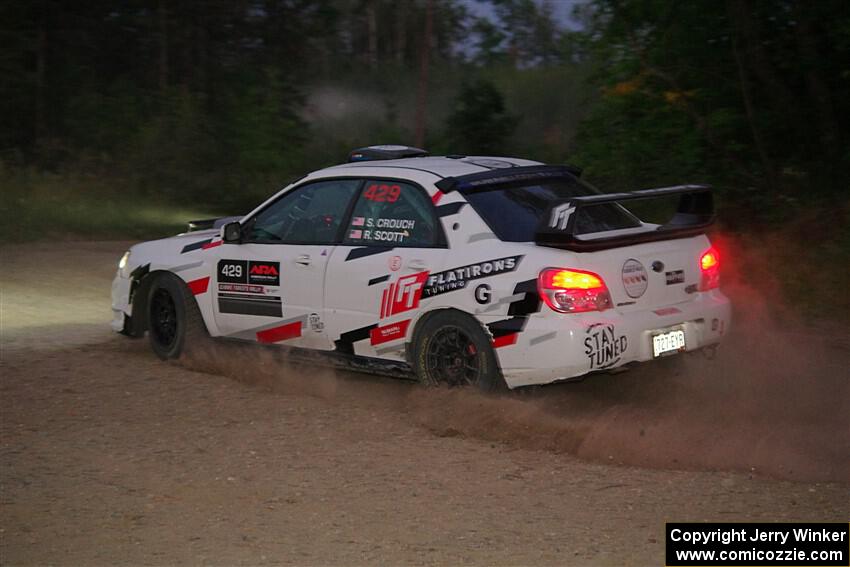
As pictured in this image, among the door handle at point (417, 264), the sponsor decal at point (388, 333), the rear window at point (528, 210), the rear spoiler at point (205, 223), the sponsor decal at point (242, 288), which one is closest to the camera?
the rear window at point (528, 210)

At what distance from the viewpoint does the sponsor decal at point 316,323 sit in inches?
317

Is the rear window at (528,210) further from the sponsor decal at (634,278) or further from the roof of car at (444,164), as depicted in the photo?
the sponsor decal at (634,278)

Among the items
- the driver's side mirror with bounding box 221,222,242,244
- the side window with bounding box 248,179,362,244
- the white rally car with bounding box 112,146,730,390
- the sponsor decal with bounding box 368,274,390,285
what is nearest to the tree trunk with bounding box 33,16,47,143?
the white rally car with bounding box 112,146,730,390

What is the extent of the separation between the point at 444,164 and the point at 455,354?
1.46 metres

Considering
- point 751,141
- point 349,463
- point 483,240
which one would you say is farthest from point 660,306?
point 751,141

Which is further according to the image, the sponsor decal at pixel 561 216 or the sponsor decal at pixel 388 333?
the sponsor decal at pixel 388 333

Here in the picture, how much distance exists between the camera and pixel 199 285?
8.86 metres

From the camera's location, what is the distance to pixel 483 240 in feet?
23.8

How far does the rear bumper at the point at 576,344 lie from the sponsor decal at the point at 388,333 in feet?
2.58

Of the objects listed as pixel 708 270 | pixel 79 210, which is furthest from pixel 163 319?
pixel 79 210

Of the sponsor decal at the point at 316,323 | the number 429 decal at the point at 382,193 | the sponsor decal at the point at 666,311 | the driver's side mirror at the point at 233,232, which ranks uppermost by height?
the number 429 decal at the point at 382,193

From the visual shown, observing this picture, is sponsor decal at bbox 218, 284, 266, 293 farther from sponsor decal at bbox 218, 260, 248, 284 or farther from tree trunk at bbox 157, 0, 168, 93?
tree trunk at bbox 157, 0, 168, 93

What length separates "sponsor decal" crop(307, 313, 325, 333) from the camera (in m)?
8.06

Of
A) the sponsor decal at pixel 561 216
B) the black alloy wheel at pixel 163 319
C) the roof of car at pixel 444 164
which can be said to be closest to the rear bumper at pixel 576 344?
the sponsor decal at pixel 561 216
